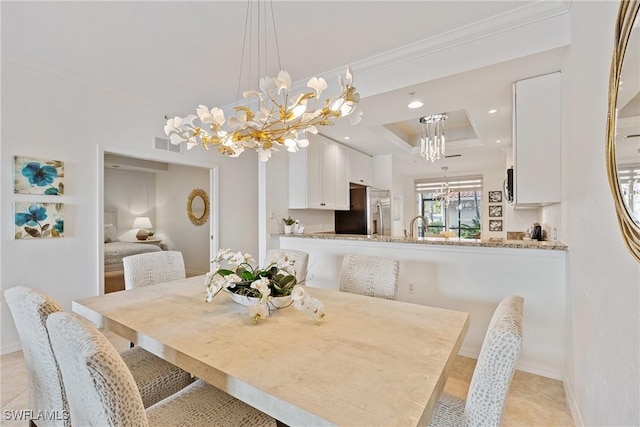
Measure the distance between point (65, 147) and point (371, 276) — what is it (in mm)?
3175

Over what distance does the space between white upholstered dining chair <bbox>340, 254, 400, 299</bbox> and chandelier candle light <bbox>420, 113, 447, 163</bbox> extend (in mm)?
2514

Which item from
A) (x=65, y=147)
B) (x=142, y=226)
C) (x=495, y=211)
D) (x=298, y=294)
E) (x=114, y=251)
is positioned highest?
(x=65, y=147)

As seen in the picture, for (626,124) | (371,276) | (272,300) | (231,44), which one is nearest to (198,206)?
(231,44)

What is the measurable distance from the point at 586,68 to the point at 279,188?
2.95 meters

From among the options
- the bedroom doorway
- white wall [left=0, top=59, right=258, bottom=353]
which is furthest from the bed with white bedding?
white wall [left=0, top=59, right=258, bottom=353]

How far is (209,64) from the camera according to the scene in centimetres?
276

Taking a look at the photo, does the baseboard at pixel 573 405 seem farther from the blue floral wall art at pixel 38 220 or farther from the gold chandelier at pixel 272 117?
the blue floral wall art at pixel 38 220

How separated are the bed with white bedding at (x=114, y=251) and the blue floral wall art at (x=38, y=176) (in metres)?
1.76

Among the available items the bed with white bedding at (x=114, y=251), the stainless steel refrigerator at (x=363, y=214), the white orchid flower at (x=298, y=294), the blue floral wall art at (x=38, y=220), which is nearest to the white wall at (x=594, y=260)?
the white orchid flower at (x=298, y=294)

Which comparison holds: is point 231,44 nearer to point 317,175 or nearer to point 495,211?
point 317,175

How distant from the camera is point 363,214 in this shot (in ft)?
16.0

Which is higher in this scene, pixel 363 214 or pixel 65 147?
pixel 65 147

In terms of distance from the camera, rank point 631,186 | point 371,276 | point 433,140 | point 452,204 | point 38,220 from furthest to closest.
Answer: point 452,204 < point 433,140 < point 38,220 < point 371,276 < point 631,186

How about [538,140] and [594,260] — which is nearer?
[594,260]
